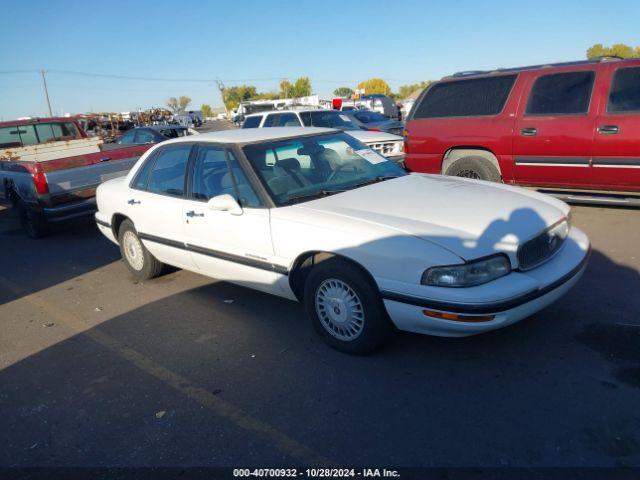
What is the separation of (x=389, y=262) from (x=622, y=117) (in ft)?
14.0

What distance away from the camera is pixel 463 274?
9.86ft

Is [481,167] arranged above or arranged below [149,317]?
above

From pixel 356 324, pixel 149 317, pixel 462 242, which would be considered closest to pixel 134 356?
pixel 149 317

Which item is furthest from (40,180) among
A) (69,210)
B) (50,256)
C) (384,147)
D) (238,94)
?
(238,94)

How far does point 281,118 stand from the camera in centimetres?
1172

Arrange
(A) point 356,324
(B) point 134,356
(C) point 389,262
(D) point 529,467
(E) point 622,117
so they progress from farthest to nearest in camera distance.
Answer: (E) point 622,117
(B) point 134,356
(A) point 356,324
(C) point 389,262
(D) point 529,467

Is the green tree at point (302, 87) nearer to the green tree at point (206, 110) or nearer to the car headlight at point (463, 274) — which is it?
the green tree at point (206, 110)

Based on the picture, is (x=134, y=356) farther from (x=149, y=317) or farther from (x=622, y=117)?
(x=622, y=117)

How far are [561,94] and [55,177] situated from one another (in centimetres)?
707

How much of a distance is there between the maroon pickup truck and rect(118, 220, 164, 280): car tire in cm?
263

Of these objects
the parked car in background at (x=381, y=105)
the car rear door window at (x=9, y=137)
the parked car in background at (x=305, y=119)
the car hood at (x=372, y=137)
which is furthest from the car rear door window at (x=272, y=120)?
the parked car in background at (x=381, y=105)

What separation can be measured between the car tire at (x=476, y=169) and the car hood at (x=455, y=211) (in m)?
2.63

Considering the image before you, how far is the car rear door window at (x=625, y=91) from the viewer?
5.74 m

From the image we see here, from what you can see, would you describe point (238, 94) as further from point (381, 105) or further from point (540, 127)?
point (540, 127)
